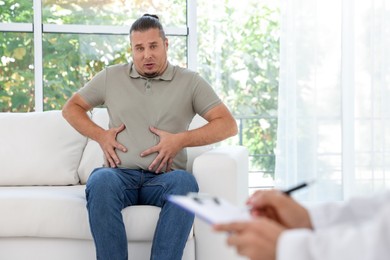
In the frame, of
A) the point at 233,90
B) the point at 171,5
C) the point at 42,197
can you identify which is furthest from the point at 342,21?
the point at 42,197

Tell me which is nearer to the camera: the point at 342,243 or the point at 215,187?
the point at 342,243

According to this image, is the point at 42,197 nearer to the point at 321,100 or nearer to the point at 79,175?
the point at 79,175

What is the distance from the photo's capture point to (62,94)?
5.20m

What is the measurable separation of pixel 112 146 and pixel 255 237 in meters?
2.04

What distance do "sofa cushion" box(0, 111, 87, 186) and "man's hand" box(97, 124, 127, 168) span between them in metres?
0.41

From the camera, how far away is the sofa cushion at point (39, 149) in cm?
345

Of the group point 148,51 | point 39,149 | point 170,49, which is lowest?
point 39,149

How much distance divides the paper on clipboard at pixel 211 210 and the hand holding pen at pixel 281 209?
153 mm

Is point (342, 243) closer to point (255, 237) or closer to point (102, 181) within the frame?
point (255, 237)

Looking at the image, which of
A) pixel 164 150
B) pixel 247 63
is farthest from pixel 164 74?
pixel 247 63

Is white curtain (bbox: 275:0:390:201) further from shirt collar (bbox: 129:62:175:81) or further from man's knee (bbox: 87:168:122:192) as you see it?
man's knee (bbox: 87:168:122:192)

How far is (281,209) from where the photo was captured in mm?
1451

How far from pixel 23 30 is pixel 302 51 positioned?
203 cm

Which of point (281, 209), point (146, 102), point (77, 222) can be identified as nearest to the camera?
point (281, 209)
